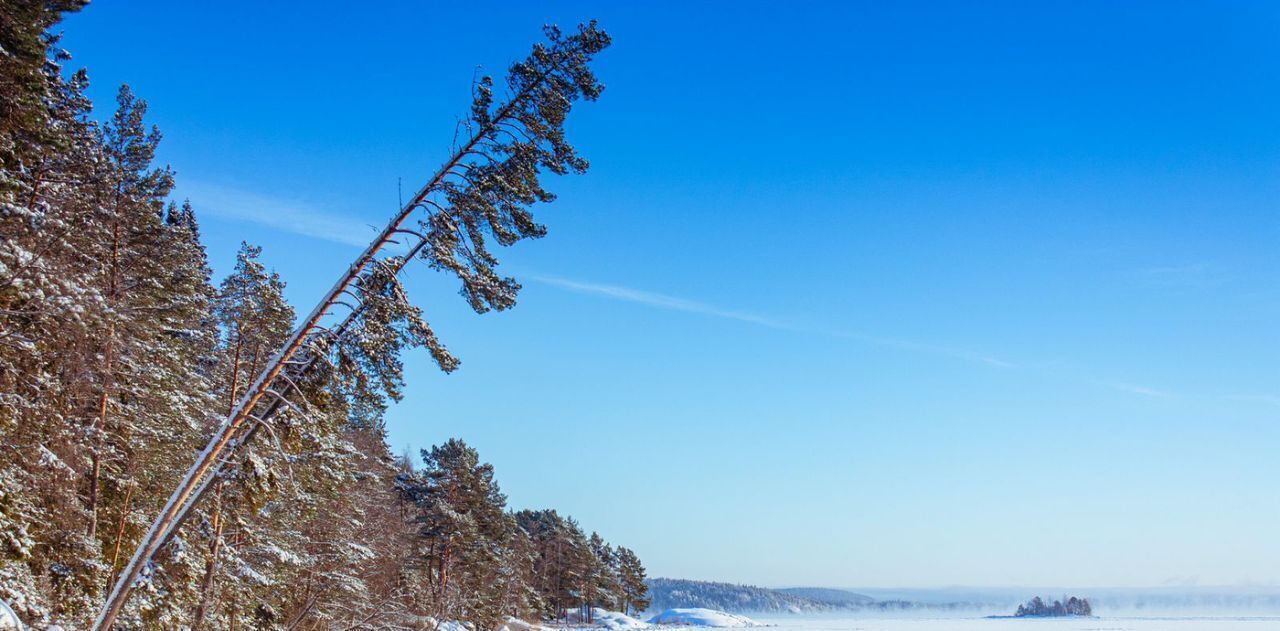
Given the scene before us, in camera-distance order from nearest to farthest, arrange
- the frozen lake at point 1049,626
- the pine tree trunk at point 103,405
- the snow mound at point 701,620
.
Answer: the pine tree trunk at point 103,405 → the frozen lake at point 1049,626 → the snow mound at point 701,620

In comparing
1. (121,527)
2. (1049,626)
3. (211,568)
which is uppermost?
(121,527)

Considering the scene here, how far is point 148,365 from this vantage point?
1994 cm

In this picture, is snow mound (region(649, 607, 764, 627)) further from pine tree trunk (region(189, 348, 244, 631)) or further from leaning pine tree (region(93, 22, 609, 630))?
leaning pine tree (region(93, 22, 609, 630))

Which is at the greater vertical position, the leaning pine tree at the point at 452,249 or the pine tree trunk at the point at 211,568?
the leaning pine tree at the point at 452,249

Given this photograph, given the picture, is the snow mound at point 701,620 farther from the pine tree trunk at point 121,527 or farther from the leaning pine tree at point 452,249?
the leaning pine tree at point 452,249

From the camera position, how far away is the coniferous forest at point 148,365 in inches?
470

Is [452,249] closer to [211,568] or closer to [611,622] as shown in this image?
[211,568]

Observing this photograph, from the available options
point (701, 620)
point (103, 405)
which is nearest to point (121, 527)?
point (103, 405)

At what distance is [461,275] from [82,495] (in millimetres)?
14235

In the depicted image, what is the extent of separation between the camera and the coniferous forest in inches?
470

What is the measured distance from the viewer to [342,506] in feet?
106

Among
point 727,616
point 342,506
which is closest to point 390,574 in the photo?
point 342,506

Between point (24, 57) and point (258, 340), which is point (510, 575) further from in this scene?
point (24, 57)

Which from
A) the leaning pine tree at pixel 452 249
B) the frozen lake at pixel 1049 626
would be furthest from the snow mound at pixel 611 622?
the leaning pine tree at pixel 452 249
